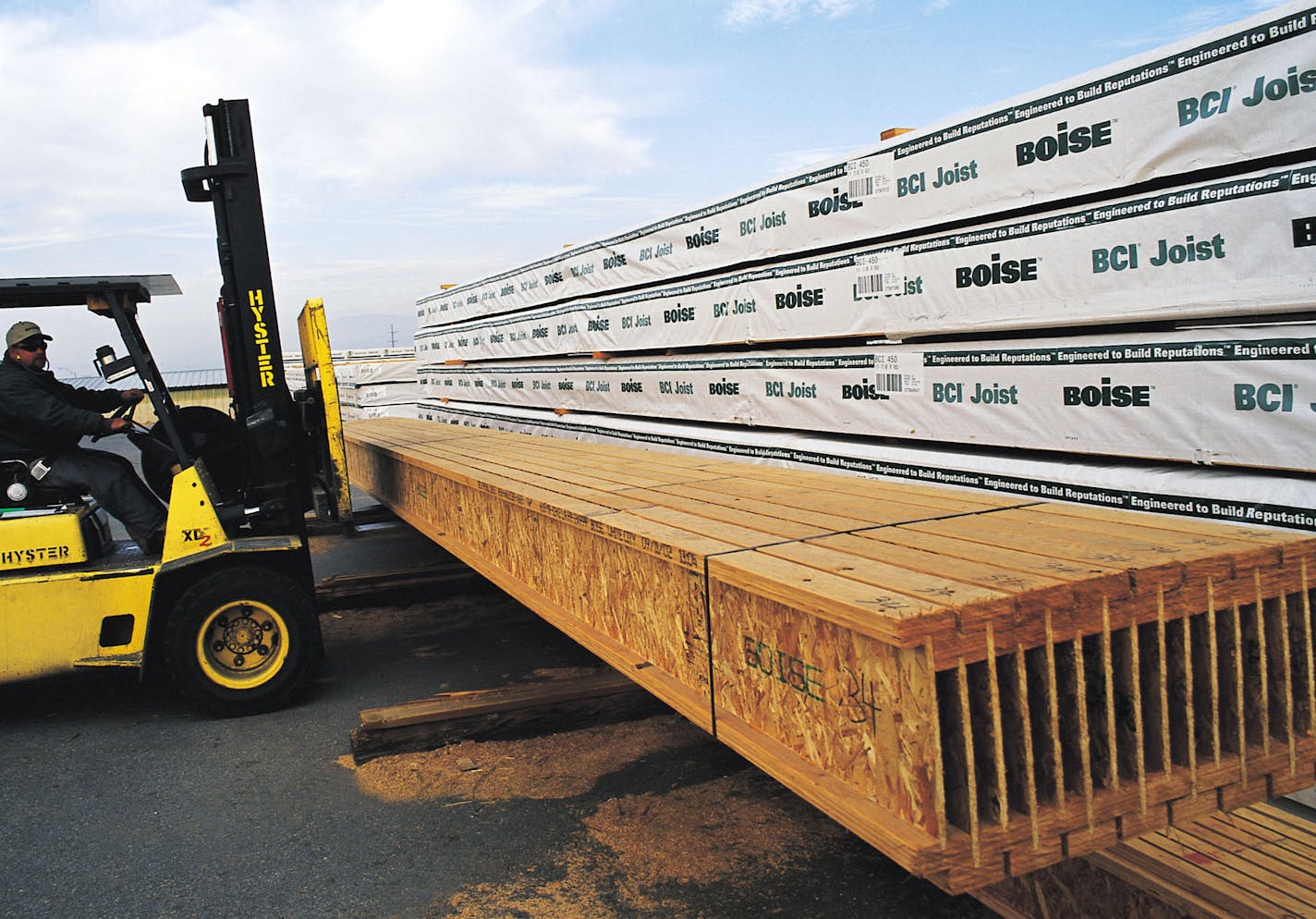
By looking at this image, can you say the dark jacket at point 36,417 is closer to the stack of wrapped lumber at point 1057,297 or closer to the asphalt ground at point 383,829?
the asphalt ground at point 383,829

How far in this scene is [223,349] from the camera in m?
6.17

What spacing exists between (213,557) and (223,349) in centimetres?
138

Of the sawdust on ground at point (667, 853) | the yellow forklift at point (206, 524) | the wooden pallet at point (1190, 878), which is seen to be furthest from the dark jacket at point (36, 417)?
the wooden pallet at point (1190, 878)

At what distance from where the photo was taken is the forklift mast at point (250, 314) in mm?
5781

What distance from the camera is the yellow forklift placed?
536cm

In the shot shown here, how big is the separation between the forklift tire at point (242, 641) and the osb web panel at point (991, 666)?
3.03 metres

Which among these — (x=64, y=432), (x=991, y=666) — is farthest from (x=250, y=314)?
(x=991, y=666)

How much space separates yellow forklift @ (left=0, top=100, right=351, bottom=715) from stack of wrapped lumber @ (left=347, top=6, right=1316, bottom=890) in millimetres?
982

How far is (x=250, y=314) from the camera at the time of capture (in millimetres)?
5863

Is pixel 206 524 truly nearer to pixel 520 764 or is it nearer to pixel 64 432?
pixel 64 432

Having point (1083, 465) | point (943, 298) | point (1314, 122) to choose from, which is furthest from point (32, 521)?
point (1314, 122)

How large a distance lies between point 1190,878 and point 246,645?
483 cm

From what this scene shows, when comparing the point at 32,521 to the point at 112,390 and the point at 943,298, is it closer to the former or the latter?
the point at 112,390

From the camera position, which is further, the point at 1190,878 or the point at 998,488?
the point at 998,488
